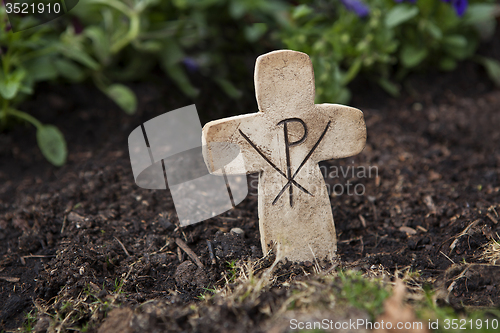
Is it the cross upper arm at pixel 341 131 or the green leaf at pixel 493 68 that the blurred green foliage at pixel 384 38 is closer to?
the green leaf at pixel 493 68

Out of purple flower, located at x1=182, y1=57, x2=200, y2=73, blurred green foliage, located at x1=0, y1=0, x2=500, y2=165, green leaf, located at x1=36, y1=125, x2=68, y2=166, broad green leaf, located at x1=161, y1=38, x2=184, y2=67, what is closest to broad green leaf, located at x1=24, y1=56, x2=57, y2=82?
blurred green foliage, located at x1=0, y1=0, x2=500, y2=165

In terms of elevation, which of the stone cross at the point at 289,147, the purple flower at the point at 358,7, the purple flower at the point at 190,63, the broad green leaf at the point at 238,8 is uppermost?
the broad green leaf at the point at 238,8

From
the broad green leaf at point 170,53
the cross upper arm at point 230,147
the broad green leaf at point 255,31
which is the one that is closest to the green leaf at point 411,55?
the broad green leaf at point 255,31

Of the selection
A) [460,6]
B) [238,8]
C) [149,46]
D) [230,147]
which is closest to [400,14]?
[460,6]

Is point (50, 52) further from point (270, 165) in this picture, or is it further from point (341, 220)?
point (341, 220)

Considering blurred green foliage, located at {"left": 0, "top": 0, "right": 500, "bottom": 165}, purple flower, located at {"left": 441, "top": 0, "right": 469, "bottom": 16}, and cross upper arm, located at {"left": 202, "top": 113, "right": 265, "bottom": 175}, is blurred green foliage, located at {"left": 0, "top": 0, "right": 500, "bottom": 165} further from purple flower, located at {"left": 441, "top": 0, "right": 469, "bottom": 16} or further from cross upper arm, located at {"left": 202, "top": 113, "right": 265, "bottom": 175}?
cross upper arm, located at {"left": 202, "top": 113, "right": 265, "bottom": 175}

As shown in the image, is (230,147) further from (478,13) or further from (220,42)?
(478,13)

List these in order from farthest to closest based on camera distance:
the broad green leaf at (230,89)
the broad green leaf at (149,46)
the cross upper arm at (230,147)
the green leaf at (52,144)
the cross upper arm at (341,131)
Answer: the broad green leaf at (230,89) → the broad green leaf at (149,46) → the green leaf at (52,144) → the cross upper arm at (341,131) → the cross upper arm at (230,147)
